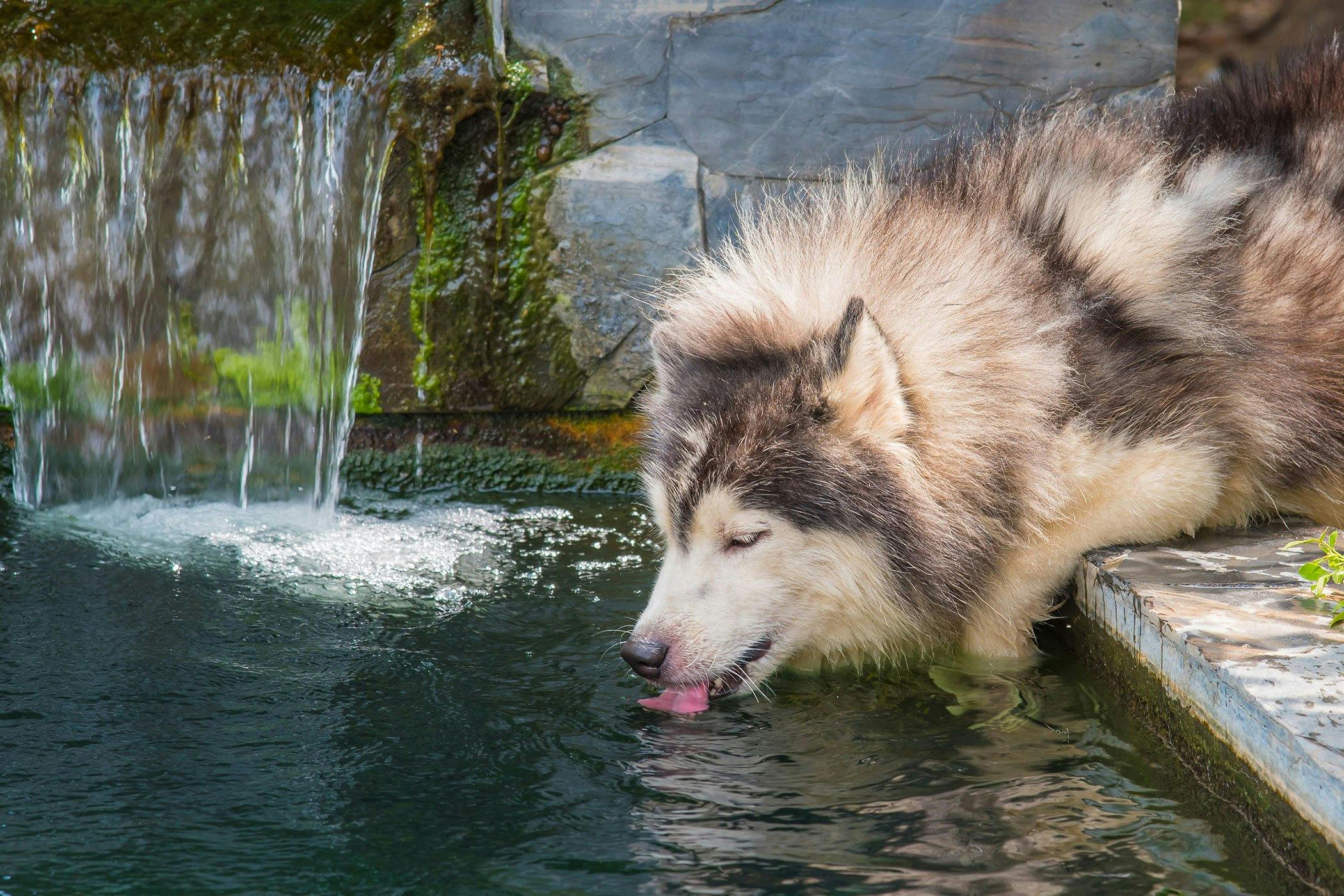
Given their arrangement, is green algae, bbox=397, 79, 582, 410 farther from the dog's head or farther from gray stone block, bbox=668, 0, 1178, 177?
the dog's head

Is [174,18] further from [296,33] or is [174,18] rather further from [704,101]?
[704,101]

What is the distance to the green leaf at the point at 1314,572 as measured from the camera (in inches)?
108

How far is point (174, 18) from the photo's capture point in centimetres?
550

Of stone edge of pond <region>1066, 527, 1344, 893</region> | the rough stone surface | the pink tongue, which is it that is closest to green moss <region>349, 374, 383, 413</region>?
the rough stone surface

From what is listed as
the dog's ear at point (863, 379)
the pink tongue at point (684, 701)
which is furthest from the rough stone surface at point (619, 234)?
the pink tongue at point (684, 701)

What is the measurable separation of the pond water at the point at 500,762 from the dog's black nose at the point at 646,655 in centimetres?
14

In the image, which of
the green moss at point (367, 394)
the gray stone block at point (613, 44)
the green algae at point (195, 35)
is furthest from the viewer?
the green moss at point (367, 394)

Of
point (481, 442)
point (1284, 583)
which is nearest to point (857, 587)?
point (1284, 583)

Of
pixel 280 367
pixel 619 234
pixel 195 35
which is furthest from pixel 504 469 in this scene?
pixel 195 35

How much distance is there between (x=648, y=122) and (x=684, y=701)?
3.13m

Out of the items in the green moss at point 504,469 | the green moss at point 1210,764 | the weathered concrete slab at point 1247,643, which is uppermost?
the weathered concrete slab at point 1247,643

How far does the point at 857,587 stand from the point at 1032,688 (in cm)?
55

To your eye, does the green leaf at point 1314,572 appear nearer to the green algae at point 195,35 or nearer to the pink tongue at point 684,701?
the pink tongue at point 684,701

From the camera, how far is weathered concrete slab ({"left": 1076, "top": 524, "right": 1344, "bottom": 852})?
2.16 meters
